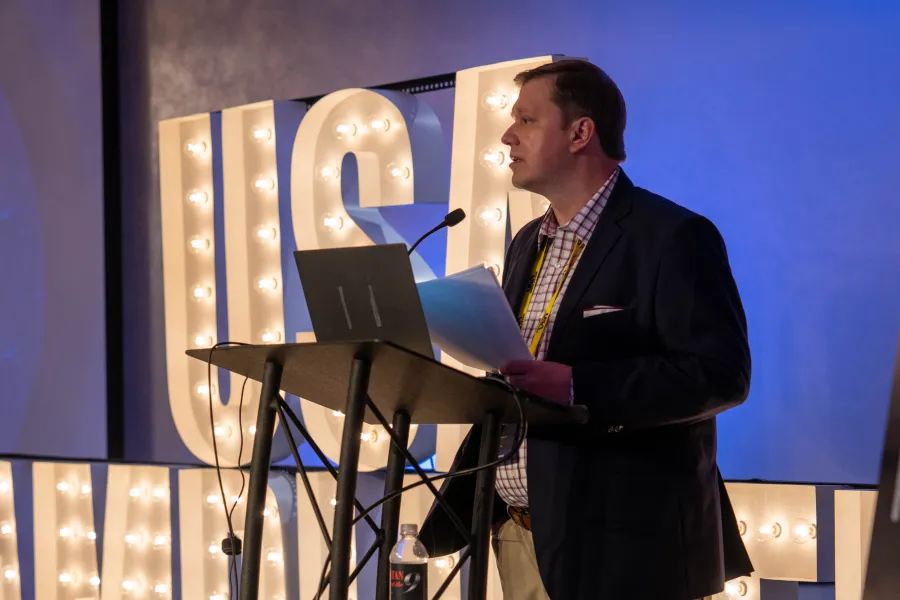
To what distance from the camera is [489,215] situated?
348cm

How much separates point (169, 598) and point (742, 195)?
8.27ft

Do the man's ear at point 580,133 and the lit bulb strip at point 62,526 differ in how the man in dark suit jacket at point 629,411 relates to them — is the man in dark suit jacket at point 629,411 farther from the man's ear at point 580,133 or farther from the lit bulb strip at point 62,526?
the lit bulb strip at point 62,526

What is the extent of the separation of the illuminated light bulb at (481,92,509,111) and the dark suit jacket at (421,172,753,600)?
139 centimetres

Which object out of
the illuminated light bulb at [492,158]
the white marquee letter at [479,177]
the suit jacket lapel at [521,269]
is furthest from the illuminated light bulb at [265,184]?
the suit jacket lapel at [521,269]

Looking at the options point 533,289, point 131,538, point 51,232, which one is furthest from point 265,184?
point 533,289

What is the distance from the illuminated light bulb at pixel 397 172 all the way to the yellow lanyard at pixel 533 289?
136 centimetres

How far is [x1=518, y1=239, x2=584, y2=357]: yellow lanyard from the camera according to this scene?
2.18 metres

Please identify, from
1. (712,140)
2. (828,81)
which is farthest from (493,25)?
(828,81)

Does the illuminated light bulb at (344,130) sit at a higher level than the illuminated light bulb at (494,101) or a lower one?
lower

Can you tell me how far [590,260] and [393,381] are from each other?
50 centimetres

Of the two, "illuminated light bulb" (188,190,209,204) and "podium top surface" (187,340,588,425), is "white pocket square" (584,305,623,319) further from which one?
"illuminated light bulb" (188,190,209,204)

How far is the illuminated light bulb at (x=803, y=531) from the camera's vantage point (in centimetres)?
294

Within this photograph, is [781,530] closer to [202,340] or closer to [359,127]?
[359,127]

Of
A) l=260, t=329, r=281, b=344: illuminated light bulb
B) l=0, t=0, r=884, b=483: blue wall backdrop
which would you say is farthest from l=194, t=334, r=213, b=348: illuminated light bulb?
l=0, t=0, r=884, b=483: blue wall backdrop
